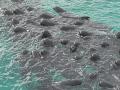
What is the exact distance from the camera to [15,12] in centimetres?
1794

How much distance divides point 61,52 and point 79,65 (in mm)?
1312

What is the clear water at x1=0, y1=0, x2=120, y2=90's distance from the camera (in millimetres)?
12261

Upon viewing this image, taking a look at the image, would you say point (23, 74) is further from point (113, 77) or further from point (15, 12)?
point (15, 12)

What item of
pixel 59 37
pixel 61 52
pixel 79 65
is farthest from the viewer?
pixel 59 37

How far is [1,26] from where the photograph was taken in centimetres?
1662

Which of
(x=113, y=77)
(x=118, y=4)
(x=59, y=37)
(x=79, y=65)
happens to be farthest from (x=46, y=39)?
(x=118, y=4)

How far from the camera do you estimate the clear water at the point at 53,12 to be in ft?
40.2

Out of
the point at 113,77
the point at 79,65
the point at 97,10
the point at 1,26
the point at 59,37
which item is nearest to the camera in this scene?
the point at 113,77

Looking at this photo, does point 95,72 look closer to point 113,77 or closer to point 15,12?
point 113,77

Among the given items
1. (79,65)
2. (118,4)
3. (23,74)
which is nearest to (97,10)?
(118,4)

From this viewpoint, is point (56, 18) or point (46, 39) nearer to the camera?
point (46, 39)

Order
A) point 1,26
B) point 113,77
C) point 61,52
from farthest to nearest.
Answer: point 1,26
point 61,52
point 113,77

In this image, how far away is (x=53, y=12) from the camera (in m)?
18.2

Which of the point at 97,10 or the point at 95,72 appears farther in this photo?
the point at 97,10
